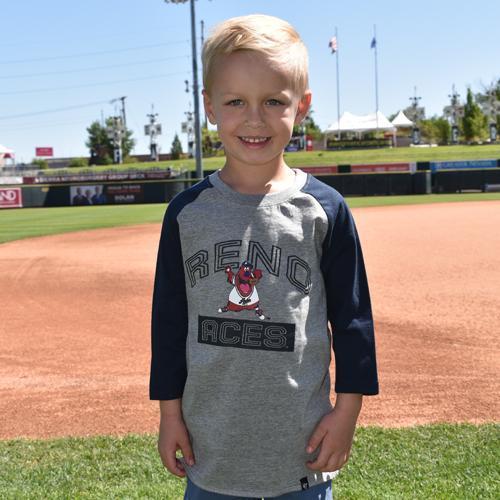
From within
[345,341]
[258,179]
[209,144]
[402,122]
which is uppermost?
[402,122]

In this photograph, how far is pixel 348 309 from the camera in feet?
6.49

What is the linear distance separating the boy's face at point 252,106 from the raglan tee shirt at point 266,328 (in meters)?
0.13

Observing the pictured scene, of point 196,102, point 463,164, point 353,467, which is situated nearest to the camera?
point 353,467

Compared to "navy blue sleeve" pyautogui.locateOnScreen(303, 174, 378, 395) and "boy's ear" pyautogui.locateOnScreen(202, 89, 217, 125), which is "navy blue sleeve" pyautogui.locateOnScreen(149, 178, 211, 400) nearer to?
"boy's ear" pyautogui.locateOnScreen(202, 89, 217, 125)

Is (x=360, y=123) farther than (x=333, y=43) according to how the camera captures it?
Yes

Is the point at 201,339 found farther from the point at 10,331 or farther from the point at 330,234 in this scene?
the point at 10,331

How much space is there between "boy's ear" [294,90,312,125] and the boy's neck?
0.17m

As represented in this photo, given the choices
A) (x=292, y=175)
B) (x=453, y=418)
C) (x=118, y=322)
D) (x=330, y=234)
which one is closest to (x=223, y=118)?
(x=292, y=175)

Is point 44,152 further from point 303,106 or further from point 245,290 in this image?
point 245,290

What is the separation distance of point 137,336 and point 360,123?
7247cm

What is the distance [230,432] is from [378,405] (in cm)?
330

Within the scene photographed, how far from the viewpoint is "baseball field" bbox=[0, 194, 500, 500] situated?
3711mm

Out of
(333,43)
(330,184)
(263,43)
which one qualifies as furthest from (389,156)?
(263,43)

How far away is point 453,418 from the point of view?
4.64m
